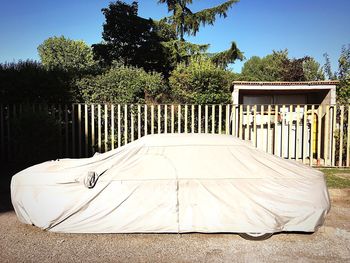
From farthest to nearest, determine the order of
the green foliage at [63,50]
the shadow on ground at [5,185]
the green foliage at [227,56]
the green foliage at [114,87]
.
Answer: the green foliage at [63,50] → the green foliage at [227,56] → the green foliage at [114,87] → the shadow on ground at [5,185]

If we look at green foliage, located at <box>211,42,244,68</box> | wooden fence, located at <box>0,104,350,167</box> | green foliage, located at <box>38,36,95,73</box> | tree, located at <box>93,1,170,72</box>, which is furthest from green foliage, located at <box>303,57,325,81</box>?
green foliage, located at <box>38,36,95,73</box>

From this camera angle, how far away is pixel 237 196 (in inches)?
187

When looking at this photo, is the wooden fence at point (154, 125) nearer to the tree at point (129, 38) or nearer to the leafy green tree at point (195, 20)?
the leafy green tree at point (195, 20)

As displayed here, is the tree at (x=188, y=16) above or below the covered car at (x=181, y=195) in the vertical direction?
above

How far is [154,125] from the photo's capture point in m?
10.6

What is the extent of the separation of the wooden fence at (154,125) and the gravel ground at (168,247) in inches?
202

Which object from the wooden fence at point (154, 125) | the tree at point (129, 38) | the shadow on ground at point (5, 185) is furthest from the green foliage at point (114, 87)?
the tree at point (129, 38)

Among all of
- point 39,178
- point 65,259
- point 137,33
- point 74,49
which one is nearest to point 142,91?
point 39,178

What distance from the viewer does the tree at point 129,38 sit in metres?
28.0

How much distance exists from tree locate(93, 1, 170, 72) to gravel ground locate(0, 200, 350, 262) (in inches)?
934

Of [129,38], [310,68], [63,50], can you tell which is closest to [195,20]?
[129,38]

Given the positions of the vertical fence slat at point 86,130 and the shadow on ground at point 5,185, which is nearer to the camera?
the shadow on ground at point 5,185

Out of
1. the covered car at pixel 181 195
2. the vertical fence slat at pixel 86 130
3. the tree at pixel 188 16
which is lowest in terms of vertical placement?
the covered car at pixel 181 195

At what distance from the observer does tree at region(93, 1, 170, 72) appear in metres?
28.0
